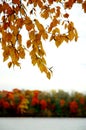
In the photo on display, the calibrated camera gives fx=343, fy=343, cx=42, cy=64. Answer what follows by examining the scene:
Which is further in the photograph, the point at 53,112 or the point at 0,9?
the point at 53,112

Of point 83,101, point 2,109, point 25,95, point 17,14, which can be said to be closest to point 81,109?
point 83,101

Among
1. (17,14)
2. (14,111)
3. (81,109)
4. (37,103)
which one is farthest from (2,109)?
(17,14)

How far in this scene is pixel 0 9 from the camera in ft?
12.4

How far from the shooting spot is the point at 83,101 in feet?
45.4

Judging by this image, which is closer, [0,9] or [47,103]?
[0,9]

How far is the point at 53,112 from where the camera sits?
13.6 metres

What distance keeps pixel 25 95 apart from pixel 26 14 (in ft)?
33.9

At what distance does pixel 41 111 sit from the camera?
44.3ft

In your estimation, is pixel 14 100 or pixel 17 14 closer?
pixel 17 14

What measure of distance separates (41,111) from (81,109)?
1.67m

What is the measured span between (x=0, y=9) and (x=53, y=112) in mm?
10195

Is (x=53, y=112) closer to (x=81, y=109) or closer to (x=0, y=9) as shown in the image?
(x=81, y=109)

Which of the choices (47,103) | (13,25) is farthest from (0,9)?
(47,103)

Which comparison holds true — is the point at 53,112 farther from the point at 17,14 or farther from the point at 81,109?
the point at 17,14
